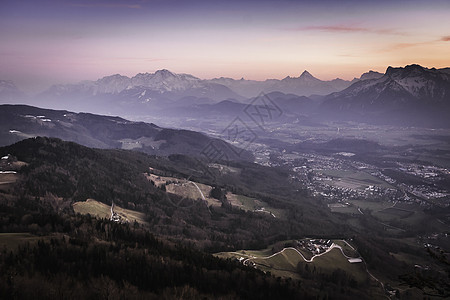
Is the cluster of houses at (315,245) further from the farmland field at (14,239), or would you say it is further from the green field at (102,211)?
the farmland field at (14,239)

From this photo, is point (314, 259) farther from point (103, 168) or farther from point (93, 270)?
point (103, 168)

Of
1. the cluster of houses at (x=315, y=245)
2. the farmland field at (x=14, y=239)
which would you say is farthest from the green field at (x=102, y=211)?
the cluster of houses at (x=315, y=245)

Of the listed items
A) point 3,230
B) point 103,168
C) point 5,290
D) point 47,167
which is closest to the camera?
point 5,290

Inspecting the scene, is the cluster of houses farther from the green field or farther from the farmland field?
the farmland field

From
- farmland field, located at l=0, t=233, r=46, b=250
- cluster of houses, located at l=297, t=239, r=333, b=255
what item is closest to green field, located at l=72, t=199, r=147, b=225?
farmland field, located at l=0, t=233, r=46, b=250

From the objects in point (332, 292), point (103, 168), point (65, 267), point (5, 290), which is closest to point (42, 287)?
point (5, 290)

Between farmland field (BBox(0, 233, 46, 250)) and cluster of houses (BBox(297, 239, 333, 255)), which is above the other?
farmland field (BBox(0, 233, 46, 250))

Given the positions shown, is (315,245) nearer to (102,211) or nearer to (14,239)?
(102,211)

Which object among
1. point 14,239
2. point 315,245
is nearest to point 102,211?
point 14,239
